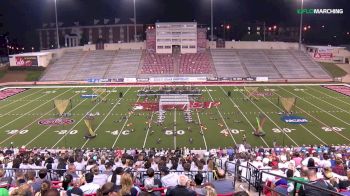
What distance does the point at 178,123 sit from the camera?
30.9m

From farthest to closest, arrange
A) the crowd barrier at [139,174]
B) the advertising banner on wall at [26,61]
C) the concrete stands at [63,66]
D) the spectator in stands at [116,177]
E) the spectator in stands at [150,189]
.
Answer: the advertising banner on wall at [26,61], the concrete stands at [63,66], the crowd barrier at [139,174], the spectator in stands at [116,177], the spectator in stands at [150,189]

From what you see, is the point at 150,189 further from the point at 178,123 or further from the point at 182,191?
the point at 178,123

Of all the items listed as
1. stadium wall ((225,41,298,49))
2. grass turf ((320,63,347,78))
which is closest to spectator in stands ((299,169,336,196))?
grass turf ((320,63,347,78))

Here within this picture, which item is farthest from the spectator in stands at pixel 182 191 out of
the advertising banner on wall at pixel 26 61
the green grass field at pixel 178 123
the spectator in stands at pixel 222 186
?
the advertising banner on wall at pixel 26 61

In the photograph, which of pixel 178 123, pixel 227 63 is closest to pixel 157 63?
pixel 227 63

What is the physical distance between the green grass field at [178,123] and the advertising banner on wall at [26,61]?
2214cm

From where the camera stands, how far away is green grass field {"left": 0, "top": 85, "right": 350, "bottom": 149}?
1024 inches

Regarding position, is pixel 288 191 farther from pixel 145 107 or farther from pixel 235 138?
pixel 145 107

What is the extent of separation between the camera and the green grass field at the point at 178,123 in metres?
26.0

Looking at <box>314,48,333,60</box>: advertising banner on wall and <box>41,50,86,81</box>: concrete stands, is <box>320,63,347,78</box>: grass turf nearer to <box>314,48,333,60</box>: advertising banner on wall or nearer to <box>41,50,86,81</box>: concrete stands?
<box>314,48,333,60</box>: advertising banner on wall

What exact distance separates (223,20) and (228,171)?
→ 9601cm

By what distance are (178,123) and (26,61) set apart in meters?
44.9

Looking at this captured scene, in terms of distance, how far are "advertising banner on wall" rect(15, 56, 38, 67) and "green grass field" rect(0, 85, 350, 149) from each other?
22.1m

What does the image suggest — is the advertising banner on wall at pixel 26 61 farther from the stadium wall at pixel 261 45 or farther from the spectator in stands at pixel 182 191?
the spectator in stands at pixel 182 191
